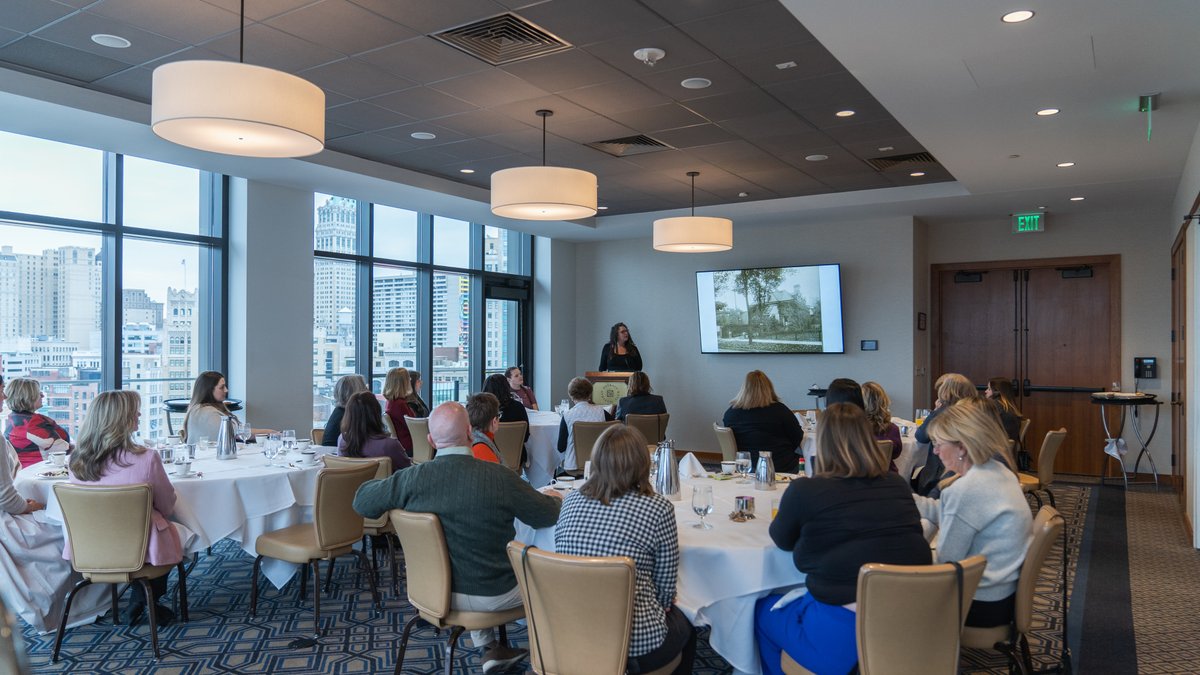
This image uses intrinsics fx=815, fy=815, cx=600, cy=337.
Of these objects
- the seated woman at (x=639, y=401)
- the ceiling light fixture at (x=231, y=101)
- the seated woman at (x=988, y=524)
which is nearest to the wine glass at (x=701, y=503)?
the seated woman at (x=988, y=524)

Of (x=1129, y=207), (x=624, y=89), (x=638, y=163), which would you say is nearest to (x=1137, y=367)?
(x=1129, y=207)

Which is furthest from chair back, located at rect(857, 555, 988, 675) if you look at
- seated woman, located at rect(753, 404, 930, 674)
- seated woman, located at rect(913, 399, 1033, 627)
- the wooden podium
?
the wooden podium

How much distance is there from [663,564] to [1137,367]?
8978mm

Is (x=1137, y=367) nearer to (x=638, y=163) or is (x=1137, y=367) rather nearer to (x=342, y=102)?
→ (x=638, y=163)

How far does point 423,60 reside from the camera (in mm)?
5195

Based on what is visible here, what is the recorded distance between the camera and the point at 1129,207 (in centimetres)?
937

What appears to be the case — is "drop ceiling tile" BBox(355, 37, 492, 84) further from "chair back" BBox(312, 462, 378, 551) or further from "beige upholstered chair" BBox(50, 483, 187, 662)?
"beige upholstered chair" BBox(50, 483, 187, 662)

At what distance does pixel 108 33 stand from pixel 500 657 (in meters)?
4.16

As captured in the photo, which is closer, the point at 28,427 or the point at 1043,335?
the point at 28,427

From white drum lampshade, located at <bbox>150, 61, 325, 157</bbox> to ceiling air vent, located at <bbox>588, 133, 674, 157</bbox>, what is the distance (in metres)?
3.77

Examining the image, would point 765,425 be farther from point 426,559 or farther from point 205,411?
point 205,411

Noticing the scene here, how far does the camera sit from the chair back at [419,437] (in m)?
6.75

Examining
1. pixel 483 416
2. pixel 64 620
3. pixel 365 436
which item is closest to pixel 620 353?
pixel 365 436

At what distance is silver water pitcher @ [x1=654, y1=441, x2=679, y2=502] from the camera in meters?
4.03
